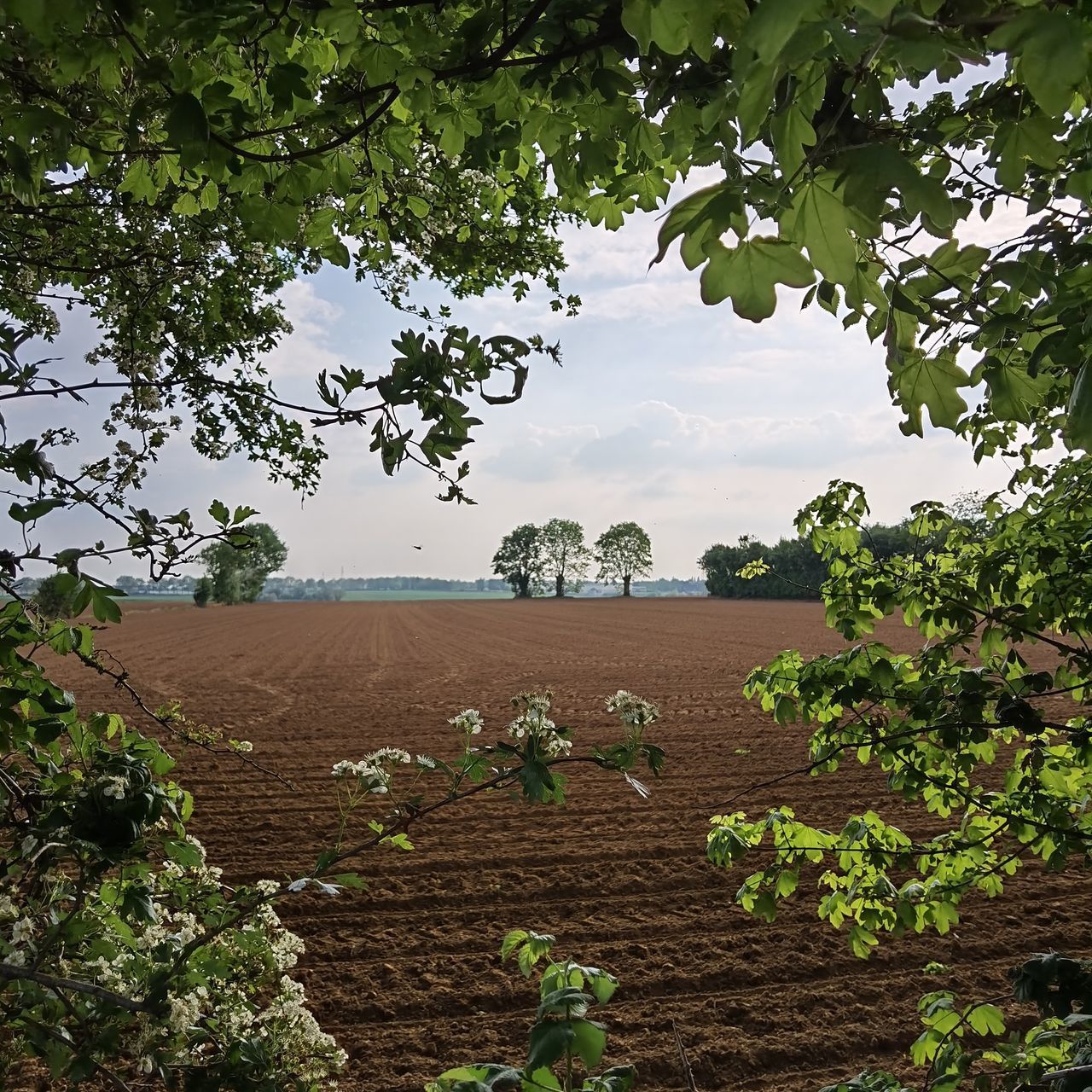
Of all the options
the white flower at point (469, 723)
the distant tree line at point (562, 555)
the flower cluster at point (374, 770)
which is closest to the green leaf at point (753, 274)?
the flower cluster at point (374, 770)

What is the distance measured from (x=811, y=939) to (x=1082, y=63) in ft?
24.3

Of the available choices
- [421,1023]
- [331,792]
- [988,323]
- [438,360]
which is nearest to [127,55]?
[438,360]

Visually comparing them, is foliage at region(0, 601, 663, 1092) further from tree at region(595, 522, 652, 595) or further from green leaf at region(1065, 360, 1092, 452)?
tree at region(595, 522, 652, 595)

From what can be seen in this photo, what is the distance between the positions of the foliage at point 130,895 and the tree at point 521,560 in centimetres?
11533

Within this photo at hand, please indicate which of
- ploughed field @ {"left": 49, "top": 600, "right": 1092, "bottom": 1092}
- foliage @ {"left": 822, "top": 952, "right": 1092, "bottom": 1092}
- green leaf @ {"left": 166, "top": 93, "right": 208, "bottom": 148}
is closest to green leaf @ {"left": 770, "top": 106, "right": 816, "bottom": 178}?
green leaf @ {"left": 166, "top": 93, "right": 208, "bottom": 148}

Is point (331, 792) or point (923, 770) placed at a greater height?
point (923, 770)

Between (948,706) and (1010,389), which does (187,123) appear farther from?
(948,706)

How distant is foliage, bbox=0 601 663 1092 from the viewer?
1637mm

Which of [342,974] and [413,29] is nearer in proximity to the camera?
[413,29]

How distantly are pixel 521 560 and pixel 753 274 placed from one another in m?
119

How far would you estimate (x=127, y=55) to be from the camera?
124cm

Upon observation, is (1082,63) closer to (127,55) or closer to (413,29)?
(413,29)

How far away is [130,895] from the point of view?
1921 millimetres

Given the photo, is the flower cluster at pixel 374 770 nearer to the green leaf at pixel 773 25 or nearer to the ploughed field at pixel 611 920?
the green leaf at pixel 773 25
